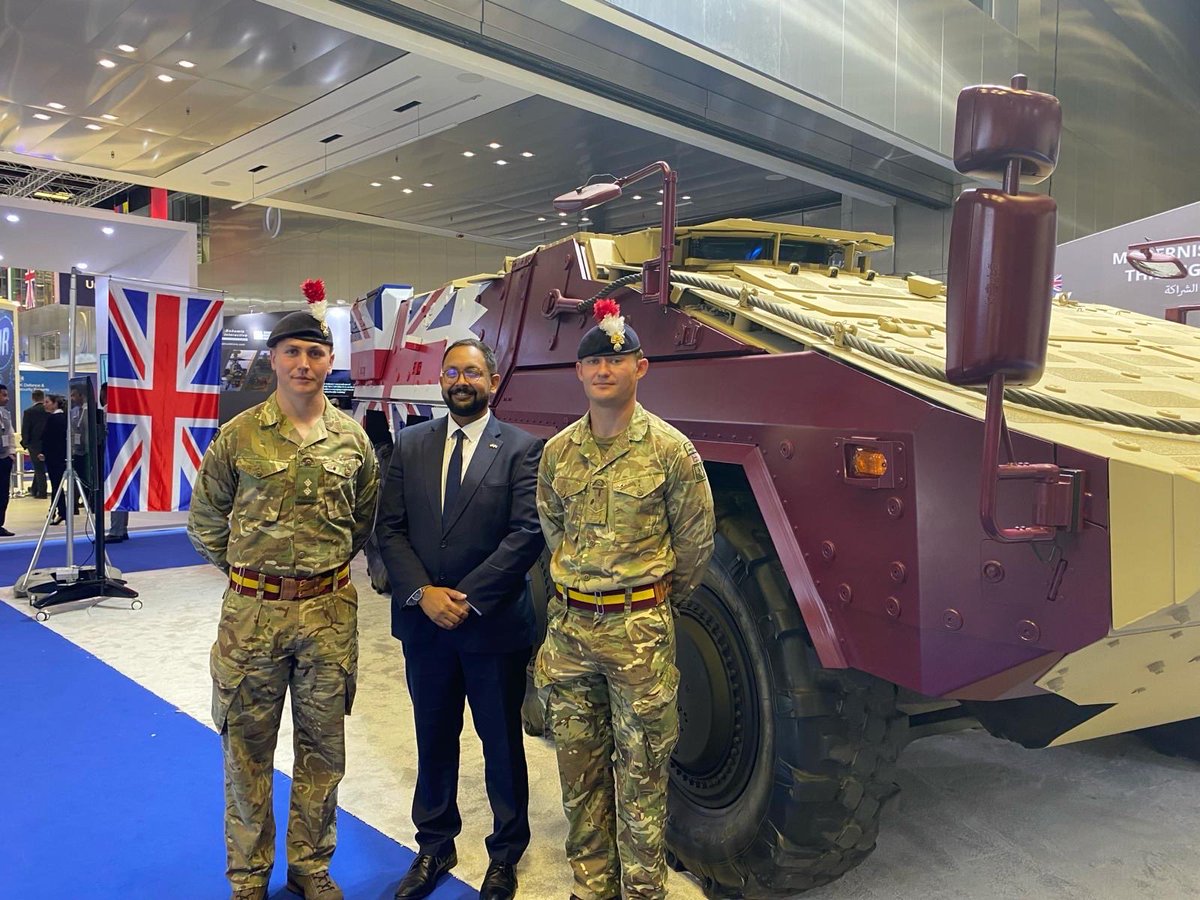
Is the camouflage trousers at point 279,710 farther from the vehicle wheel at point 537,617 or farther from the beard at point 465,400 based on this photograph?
the vehicle wheel at point 537,617

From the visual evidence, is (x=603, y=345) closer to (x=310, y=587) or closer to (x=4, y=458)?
(x=310, y=587)

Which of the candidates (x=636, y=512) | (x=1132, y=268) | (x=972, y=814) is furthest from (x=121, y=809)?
(x=1132, y=268)

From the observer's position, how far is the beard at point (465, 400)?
295 cm

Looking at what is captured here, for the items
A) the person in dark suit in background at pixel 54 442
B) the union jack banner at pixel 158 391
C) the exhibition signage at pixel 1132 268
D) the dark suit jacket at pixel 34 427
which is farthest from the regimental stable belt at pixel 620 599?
the dark suit jacket at pixel 34 427

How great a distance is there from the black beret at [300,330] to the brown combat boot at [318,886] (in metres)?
1.57

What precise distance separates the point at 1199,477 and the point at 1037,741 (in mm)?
1109

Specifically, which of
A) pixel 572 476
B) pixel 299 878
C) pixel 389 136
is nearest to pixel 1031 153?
pixel 572 476

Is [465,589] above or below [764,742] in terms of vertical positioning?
above

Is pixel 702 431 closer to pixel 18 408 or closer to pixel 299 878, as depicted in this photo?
pixel 299 878

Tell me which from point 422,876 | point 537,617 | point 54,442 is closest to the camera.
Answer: point 422,876

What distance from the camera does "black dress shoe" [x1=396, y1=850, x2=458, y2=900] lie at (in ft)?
9.39

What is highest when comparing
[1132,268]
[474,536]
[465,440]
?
[1132,268]

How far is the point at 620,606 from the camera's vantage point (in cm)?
255

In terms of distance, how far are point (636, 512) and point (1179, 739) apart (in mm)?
3026
